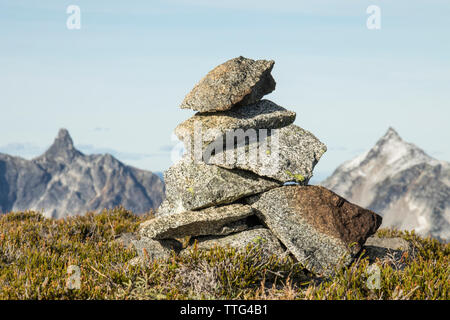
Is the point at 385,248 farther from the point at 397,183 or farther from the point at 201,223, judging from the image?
the point at 397,183

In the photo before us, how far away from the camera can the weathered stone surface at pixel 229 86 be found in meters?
10.0

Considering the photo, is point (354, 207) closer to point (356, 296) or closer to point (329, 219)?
point (329, 219)

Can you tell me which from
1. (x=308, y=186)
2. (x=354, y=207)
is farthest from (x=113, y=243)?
(x=354, y=207)

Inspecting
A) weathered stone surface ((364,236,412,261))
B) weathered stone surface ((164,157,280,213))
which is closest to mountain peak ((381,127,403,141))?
weathered stone surface ((364,236,412,261))

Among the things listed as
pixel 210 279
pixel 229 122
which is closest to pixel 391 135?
pixel 229 122

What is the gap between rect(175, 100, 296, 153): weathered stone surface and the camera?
10.1 meters

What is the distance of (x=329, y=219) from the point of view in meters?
9.73

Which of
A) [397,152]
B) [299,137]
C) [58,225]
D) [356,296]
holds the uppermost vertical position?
[299,137]

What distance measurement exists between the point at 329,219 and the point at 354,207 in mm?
776

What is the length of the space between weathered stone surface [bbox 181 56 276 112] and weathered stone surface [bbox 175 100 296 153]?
28 cm

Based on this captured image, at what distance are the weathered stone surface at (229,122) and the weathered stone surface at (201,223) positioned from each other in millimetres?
1522

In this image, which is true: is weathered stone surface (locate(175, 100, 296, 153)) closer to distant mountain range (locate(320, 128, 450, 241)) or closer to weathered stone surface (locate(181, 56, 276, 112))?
weathered stone surface (locate(181, 56, 276, 112))

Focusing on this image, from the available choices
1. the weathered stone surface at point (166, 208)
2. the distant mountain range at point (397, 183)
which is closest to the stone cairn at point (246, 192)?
the weathered stone surface at point (166, 208)

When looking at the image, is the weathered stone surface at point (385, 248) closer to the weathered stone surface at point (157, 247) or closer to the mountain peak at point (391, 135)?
the weathered stone surface at point (157, 247)
